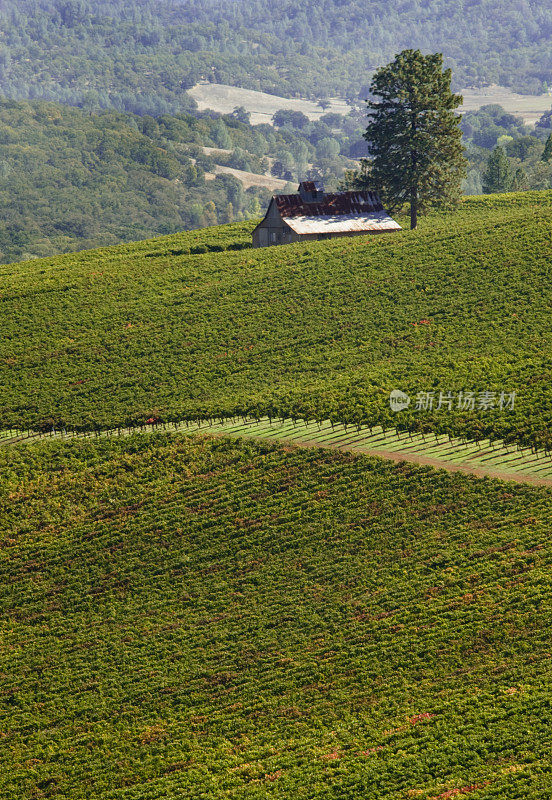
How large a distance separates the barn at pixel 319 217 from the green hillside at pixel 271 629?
1792 inches

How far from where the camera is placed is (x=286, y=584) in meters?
37.9

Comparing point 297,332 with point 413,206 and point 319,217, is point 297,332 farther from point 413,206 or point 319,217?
point 413,206

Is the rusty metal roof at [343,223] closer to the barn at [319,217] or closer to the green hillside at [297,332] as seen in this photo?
the barn at [319,217]

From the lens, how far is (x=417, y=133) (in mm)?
89812

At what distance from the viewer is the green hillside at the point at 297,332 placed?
168 ft

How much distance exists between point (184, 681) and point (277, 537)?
30.4 feet

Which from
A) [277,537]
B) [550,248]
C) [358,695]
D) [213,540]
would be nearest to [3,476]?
[213,540]

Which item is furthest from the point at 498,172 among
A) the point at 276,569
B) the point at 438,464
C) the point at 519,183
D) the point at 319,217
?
the point at 276,569

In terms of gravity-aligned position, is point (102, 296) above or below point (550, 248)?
below

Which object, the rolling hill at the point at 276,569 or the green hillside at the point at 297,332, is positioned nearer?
the rolling hill at the point at 276,569

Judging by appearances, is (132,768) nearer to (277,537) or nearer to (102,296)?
(277,537)

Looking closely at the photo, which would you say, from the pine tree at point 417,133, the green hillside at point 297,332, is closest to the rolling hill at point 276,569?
the green hillside at point 297,332

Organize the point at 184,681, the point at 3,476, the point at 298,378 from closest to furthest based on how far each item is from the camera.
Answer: the point at 184,681
the point at 3,476
the point at 298,378

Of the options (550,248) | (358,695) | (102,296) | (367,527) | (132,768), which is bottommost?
(132,768)
